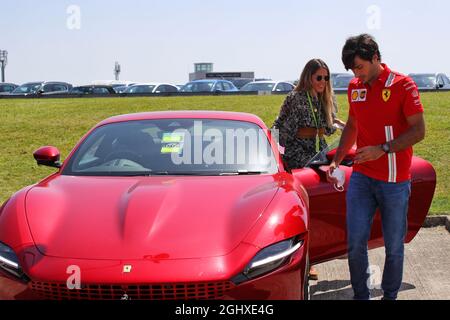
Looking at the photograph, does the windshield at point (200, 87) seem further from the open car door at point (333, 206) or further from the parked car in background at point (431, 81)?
the open car door at point (333, 206)

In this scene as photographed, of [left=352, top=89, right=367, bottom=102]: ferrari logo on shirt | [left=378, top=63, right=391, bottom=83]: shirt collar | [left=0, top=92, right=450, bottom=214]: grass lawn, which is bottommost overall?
[left=0, top=92, right=450, bottom=214]: grass lawn

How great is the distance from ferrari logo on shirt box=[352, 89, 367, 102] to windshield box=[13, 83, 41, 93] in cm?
3095

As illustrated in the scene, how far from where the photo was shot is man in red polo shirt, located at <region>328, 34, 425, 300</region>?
4426 millimetres

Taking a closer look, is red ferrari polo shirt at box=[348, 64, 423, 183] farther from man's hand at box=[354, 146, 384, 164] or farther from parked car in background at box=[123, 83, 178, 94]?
parked car in background at box=[123, 83, 178, 94]

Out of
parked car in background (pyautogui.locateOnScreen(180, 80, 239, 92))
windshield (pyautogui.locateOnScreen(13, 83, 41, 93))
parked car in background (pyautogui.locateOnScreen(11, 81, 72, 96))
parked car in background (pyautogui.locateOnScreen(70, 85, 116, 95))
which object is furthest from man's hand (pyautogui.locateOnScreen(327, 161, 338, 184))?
windshield (pyautogui.locateOnScreen(13, 83, 41, 93))

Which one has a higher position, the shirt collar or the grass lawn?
the shirt collar

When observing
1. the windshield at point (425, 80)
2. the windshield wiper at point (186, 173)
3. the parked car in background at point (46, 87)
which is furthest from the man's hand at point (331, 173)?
the parked car in background at point (46, 87)

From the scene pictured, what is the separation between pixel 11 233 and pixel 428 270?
3646 millimetres

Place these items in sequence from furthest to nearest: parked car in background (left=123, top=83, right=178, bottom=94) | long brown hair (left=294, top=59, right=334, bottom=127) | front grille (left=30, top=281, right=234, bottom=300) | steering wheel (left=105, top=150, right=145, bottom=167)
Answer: parked car in background (left=123, top=83, right=178, bottom=94) < long brown hair (left=294, top=59, right=334, bottom=127) < steering wheel (left=105, top=150, right=145, bottom=167) < front grille (left=30, top=281, right=234, bottom=300)

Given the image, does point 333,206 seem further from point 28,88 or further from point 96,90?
point 28,88

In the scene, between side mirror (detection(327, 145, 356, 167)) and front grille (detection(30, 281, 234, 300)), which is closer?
front grille (detection(30, 281, 234, 300))

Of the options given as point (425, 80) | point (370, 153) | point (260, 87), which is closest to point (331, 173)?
point (370, 153)

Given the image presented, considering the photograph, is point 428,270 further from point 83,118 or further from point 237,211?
point 83,118

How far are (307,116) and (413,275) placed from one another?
164 cm
